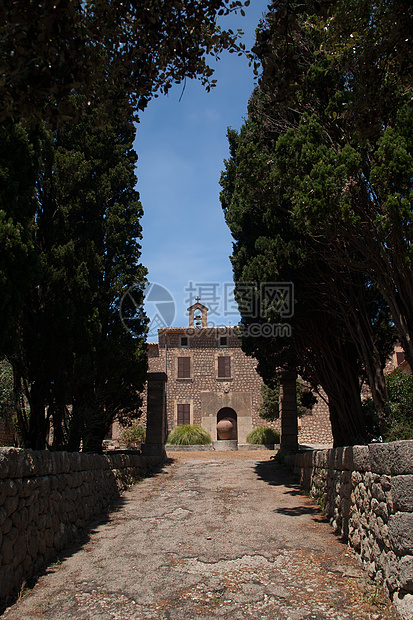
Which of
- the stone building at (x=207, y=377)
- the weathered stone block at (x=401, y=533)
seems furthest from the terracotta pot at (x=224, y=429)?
the weathered stone block at (x=401, y=533)

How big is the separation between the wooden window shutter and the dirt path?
18.4m

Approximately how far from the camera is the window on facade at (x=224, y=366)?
26.5m

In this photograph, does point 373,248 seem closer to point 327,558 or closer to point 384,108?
point 384,108

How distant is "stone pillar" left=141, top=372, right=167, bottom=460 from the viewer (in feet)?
43.8

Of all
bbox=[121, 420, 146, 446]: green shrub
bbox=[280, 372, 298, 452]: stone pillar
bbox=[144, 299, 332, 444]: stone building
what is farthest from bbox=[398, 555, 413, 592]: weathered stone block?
bbox=[144, 299, 332, 444]: stone building

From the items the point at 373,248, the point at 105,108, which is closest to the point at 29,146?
the point at 105,108

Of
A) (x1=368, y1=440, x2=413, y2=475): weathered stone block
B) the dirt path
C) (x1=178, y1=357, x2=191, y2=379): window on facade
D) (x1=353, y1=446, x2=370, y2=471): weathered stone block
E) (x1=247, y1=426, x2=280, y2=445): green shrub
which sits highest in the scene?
(x1=178, y1=357, x2=191, y2=379): window on facade

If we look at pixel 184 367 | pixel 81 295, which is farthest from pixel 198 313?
pixel 81 295

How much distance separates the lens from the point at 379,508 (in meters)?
4.27

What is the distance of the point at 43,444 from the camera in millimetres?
7734

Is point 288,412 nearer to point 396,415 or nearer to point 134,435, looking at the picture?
point 396,415

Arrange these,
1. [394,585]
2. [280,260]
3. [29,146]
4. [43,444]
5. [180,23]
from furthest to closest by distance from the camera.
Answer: [280,260] → [43,444] → [29,146] → [180,23] → [394,585]

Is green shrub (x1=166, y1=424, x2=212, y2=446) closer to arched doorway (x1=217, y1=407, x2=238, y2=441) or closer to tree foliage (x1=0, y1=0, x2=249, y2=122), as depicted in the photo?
arched doorway (x1=217, y1=407, x2=238, y2=441)

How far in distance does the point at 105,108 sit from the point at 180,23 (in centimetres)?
94
